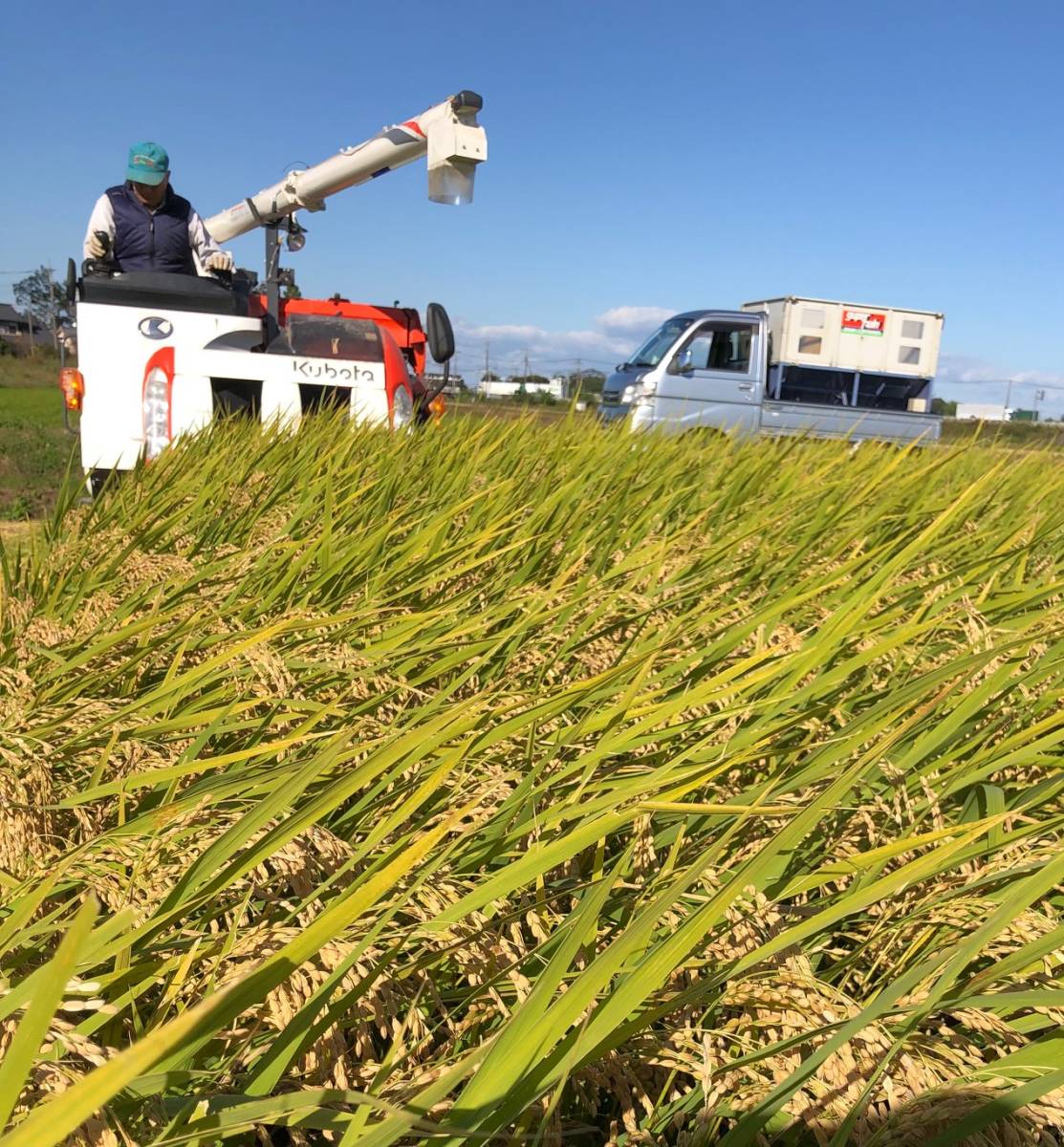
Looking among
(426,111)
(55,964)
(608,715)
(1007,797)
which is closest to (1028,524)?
(1007,797)

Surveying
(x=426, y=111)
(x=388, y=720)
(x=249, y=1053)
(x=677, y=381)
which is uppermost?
(x=426, y=111)

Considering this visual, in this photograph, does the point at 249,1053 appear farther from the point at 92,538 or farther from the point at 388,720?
the point at 92,538

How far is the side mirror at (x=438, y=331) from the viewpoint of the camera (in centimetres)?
570

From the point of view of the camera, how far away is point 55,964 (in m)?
0.40

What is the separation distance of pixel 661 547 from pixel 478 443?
1.68m

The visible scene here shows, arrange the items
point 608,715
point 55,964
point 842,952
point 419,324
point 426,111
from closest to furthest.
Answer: point 55,964 → point 842,952 → point 608,715 → point 426,111 → point 419,324

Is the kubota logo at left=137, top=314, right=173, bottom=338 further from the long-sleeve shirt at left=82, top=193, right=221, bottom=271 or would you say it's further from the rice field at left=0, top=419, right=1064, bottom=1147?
the rice field at left=0, top=419, right=1064, bottom=1147

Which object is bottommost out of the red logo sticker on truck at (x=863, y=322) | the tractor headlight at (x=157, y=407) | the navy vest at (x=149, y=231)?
the tractor headlight at (x=157, y=407)

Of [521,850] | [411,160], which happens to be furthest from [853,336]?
[521,850]

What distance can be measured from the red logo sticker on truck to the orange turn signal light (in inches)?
470

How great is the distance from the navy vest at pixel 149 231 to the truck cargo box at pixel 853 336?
986cm

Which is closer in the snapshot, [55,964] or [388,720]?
[55,964]

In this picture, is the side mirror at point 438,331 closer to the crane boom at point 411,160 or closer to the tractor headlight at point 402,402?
the tractor headlight at point 402,402

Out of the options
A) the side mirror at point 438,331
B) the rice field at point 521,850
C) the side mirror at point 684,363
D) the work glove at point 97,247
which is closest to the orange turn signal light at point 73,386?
the work glove at point 97,247
